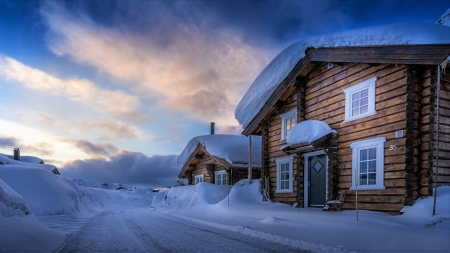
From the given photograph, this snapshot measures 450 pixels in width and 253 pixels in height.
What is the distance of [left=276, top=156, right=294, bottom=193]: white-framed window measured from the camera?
1395cm

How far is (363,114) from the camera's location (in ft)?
33.3

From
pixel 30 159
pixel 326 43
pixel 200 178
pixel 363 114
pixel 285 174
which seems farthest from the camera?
pixel 30 159

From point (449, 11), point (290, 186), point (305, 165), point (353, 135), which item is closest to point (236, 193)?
point (290, 186)

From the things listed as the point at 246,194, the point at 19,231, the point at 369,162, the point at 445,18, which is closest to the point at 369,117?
the point at 369,162

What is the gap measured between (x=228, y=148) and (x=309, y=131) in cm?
992

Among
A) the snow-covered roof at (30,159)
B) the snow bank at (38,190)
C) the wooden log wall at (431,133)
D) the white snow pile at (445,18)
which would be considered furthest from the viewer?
the snow-covered roof at (30,159)

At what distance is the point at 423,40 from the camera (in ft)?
24.9

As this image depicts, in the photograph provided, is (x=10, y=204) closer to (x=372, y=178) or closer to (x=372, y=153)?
(x=372, y=178)

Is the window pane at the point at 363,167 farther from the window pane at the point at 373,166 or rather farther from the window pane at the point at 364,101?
the window pane at the point at 364,101

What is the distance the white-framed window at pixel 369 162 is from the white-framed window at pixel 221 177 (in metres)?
12.3

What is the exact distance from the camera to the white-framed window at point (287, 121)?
46.7ft

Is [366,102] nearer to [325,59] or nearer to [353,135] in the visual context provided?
[353,135]

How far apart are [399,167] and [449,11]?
10.6 meters

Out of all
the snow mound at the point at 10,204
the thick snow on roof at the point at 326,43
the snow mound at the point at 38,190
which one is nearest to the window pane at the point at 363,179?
the thick snow on roof at the point at 326,43
